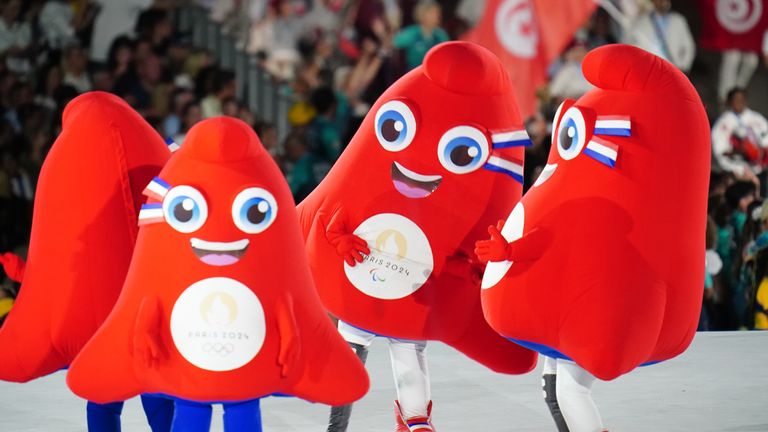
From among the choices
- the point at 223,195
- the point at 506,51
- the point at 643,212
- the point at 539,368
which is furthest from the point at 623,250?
the point at 506,51

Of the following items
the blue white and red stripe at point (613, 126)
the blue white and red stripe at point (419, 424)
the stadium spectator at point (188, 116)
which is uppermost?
the blue white and red stripe at point (613, 126)

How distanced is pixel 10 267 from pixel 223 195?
0.66m

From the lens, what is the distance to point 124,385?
258 cm

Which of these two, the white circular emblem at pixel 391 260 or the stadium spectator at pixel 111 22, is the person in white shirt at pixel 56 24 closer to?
the stadium spectator at pixel 111 22

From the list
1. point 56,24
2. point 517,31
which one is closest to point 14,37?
point 56,24

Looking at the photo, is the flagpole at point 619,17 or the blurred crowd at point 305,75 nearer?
the blurred crowd at point 305,75

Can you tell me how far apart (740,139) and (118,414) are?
4587mm

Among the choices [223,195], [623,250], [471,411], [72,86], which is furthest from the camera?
[72,86]

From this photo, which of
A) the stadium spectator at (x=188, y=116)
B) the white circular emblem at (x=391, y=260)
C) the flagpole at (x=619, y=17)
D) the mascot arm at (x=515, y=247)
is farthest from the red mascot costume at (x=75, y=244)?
the flagpole at (x=619, y=17)

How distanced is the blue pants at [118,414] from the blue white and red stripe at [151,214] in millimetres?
543

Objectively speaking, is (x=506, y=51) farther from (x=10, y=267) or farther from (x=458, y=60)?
(x=10, y=267)

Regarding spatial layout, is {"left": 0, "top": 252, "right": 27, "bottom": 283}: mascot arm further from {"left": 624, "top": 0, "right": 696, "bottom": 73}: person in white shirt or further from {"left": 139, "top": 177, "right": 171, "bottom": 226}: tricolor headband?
{"left": 624, "top": 0, "right": 696, "bottom": 73}: person in white shirt

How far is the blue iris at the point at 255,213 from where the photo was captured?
2531 millimetres

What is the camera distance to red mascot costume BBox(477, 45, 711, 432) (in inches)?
105
